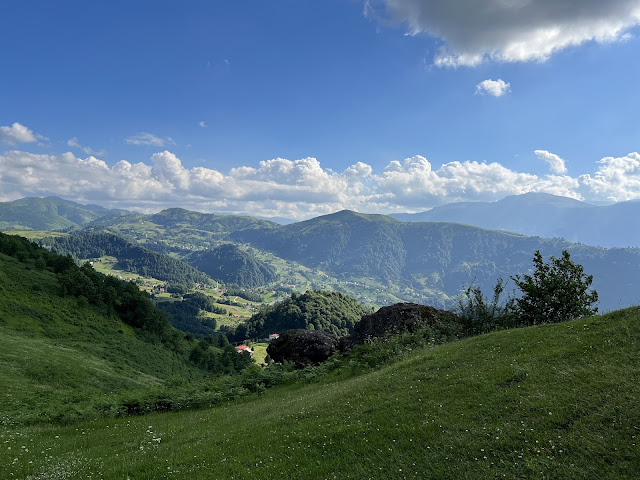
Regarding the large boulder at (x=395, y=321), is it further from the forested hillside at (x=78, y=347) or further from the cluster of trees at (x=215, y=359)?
the cluster of trees at (x=215, y=359)

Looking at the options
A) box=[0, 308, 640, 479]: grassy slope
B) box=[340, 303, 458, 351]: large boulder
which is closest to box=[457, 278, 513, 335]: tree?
box=[340, 303, 458, 351]: large boulder

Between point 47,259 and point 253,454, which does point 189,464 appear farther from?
point 47,259

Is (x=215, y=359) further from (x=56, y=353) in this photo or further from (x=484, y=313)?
(x=484, y=313)

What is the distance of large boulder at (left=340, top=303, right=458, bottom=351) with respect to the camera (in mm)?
31031

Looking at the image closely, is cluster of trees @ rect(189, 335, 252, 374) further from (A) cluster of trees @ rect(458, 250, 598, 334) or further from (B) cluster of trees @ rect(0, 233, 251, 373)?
(A) cluster of trees @ rect(458, 250, 598, 334)

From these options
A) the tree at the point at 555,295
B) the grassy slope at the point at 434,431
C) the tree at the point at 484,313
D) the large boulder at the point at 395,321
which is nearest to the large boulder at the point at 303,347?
the large boulder at the point at 395,321

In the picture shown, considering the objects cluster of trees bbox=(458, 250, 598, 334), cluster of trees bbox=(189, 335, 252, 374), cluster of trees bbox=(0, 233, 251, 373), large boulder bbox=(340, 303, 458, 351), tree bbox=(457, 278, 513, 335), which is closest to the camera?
cluster of trees bbox=(458, 250, 598, 334)

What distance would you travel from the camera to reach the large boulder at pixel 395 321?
31031mm

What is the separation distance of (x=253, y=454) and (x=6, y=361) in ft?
118

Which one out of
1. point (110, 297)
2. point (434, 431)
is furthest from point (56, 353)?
point (110, 297)

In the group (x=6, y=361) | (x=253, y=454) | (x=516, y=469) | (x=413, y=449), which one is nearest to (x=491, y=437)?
(x=516, y=469)

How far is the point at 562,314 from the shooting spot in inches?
933

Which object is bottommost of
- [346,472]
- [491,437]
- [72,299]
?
[72,299]

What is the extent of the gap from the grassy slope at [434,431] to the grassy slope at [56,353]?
25.2ft
